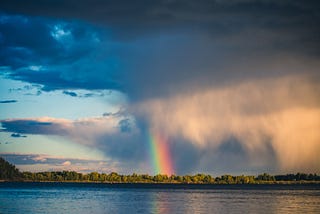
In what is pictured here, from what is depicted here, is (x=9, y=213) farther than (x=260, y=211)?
No

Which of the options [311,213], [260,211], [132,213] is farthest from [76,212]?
[311,213]

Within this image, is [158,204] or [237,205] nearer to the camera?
[237,205]

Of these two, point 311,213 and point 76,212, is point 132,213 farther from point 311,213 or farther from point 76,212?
point 311,213

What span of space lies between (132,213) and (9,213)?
15883 millimetres

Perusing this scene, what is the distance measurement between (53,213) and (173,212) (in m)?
16.2

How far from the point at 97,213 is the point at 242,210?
→ 67.6 ft

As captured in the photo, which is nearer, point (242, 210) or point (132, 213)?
point (132, 213)

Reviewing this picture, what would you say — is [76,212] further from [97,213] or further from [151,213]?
[151,213]

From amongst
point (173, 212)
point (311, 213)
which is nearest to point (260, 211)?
point (311, 213)

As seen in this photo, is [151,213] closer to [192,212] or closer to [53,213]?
[192,212]

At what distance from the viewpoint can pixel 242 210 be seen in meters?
70.7

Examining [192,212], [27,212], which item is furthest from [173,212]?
[27,212]

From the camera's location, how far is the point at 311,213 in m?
64.8

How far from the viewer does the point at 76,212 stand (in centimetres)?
6806
